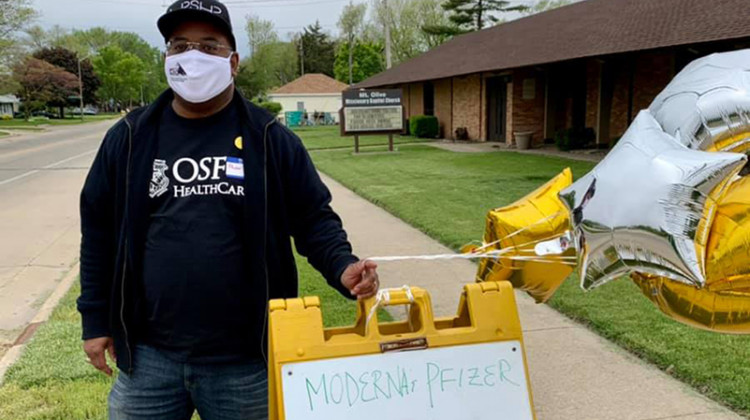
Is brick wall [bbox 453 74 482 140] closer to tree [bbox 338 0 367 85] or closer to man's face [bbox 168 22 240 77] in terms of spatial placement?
man's face [bbox 168 22 240 77]

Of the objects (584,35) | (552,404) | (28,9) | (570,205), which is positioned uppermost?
(28,9)

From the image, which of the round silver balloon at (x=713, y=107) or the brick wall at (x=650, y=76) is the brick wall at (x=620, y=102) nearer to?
the brick wall at (x=650, y=76)

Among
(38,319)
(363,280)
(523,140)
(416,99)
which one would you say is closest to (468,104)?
(523,140)

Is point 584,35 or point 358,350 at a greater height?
point 584,35

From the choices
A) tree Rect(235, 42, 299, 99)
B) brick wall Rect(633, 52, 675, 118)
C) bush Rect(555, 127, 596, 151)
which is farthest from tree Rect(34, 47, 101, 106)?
brick wall Rect(633, 52, 675, 118)

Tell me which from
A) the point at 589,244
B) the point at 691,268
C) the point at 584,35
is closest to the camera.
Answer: the point at 691,268

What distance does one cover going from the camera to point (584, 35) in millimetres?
17078

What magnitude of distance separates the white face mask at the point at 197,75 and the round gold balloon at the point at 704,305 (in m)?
1.34

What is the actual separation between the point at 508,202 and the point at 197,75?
8160 millimetres

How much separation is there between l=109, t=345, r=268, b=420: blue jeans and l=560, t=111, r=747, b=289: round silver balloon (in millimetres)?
1064

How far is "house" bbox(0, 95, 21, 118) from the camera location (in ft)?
266

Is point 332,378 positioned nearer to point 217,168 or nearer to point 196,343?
point 196,343

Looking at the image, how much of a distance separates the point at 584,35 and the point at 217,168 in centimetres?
1683

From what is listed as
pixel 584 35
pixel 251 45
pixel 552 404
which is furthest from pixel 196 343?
pixel 251 45
